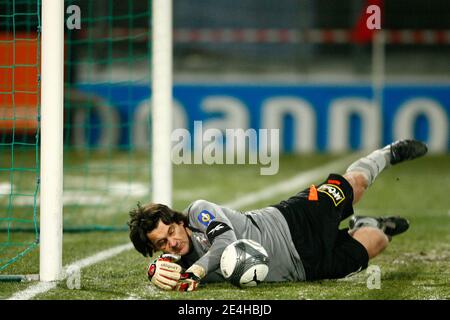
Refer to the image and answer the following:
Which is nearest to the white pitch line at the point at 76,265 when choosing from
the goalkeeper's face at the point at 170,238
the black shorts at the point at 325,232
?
the goalkeeper's face at the point at 170,238

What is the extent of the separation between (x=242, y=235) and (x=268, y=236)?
0.14 metres

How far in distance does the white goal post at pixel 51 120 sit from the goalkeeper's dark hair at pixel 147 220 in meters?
0.42

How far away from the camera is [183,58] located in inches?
619

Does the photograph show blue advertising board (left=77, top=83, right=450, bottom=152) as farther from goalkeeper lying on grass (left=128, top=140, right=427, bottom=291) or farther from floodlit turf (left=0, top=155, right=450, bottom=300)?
goalkeeper lying on grass (left=128, top=140, right=427, bottom=291)

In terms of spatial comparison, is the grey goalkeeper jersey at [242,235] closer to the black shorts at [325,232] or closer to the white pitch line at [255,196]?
the black shorts at [325,232]

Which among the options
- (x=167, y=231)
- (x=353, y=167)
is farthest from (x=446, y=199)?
(x=167, y=231)

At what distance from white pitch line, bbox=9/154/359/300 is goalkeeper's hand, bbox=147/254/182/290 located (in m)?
0.53

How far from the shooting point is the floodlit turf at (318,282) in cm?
434

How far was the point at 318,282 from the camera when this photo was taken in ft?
15.3

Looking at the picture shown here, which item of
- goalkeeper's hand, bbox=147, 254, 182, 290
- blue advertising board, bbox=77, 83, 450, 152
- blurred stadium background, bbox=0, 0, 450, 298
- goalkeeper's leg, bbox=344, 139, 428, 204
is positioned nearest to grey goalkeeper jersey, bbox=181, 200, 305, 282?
goalkeeper's hand, bbox=147, 254, 182, 290

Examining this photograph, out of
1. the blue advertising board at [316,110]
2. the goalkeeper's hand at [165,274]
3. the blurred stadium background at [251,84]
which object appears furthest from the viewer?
the blue advertising board at [316,110]

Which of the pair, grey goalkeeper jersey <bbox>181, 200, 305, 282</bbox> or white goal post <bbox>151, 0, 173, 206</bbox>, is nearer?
grey goalkeeper jersey <bbox>181, 200, 305, 282</bbox>

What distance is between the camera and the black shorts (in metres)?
4.66

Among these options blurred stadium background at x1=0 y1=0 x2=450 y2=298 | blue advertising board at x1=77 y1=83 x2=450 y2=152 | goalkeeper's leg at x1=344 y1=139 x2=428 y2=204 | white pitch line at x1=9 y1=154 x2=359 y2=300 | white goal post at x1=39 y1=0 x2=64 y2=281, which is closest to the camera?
white pitch line at x1=9 y1=154 x2=359 y2=300
